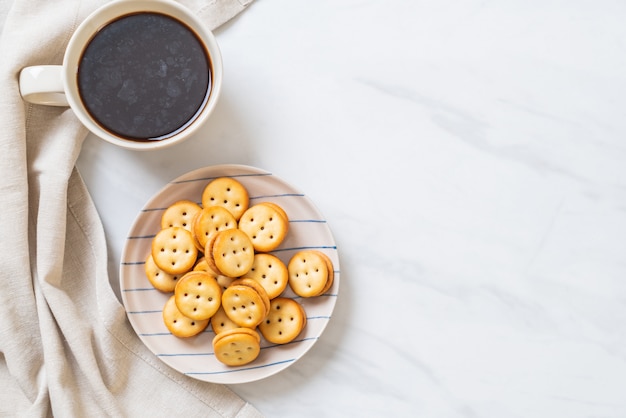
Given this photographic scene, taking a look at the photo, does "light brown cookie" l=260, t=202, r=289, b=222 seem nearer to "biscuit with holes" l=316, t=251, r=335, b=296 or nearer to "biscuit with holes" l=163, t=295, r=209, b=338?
"biscuit with holes" l=316, t=251, r=335, b=296

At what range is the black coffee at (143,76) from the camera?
2.90 feet

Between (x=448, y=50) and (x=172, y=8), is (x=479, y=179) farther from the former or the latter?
(x=172, y=8)

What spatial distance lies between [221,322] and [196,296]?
0.06 meters

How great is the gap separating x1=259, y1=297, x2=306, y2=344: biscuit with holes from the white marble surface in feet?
0.27

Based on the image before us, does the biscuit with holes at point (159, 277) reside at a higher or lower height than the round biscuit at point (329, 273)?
lower

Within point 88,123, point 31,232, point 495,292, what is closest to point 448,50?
point 495,292

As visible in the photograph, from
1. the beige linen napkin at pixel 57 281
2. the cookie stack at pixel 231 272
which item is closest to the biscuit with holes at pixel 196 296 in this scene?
the cookie stack at pixel 231 272

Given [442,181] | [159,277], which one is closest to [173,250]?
[159,277]

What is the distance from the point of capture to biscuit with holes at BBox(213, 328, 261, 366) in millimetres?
931

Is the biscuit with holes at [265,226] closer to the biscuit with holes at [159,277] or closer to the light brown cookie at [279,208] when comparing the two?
the light brown cookie at [279,208]

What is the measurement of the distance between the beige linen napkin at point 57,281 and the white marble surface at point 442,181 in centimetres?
5

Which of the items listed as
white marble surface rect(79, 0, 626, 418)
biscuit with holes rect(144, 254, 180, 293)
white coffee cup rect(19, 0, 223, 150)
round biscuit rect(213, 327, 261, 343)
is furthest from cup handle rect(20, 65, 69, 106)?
round biscuit rect(213, 327, 261, 343)

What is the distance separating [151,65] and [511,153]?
1.71 ft

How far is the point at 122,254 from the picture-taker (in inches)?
38.1
